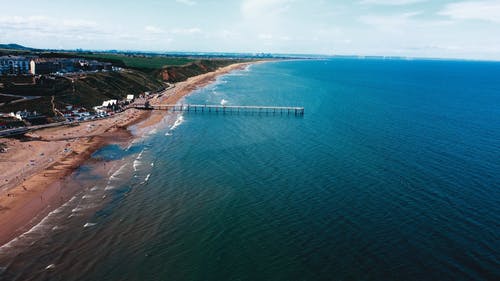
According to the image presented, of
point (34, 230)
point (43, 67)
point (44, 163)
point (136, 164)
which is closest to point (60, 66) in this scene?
point (43, 67)

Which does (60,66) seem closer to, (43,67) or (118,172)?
(43,67)

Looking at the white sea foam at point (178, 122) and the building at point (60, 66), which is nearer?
the white sea foam at point (178, 122)

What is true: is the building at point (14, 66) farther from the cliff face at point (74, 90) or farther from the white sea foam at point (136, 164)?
A: the white sea foam at point (136, 164)

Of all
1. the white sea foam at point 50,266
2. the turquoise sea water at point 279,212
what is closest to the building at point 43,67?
the turquoise sea water at point 279,212

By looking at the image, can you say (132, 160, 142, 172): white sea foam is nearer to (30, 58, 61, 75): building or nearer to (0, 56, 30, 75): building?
(30, 58, 61, 75): building

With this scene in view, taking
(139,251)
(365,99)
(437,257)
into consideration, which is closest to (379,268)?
(437,257)

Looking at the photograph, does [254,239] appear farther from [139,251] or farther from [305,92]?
[305,92]

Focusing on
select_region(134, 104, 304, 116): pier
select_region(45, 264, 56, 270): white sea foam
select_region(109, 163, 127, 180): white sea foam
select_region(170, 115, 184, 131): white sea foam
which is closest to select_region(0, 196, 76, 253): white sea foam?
select_region(45, 264, 56, 270): white sea foam
